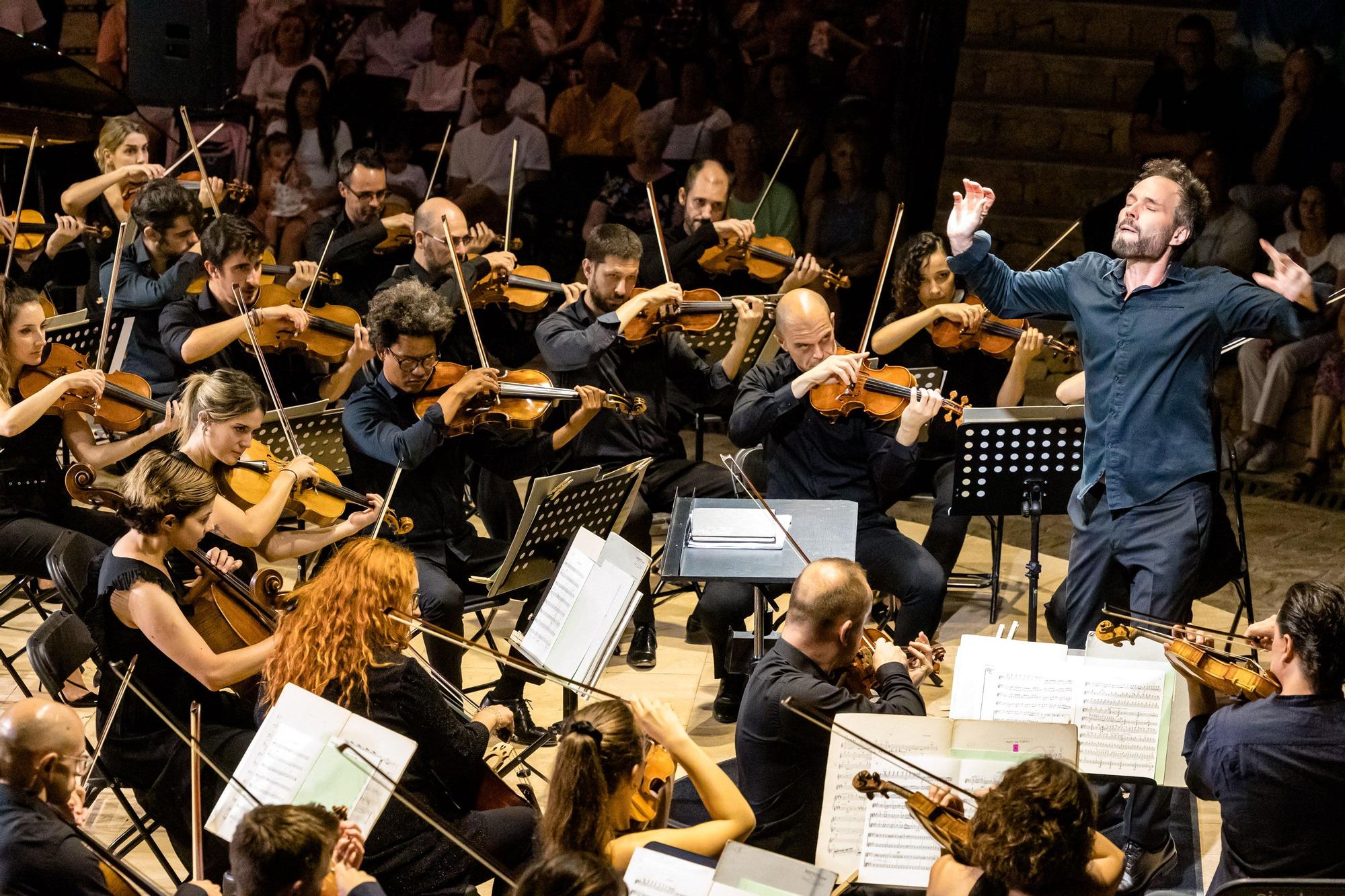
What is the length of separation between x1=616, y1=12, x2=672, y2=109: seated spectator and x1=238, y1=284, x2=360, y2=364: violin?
300cm

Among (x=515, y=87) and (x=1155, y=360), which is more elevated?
(x=515, y=87)

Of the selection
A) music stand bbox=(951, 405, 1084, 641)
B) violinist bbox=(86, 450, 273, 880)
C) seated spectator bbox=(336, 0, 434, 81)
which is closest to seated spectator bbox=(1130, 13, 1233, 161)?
music stand bbox=(951, 405, 1084, 641)

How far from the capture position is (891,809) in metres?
2.98

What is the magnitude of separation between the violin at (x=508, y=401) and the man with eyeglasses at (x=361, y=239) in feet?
→ 6.30

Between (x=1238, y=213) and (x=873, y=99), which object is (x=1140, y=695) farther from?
(x=873, y=99)

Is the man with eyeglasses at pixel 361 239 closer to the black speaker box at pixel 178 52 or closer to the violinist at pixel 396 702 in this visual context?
the black speaker box at pixel 178 52

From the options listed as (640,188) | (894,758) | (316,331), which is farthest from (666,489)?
(640,188)

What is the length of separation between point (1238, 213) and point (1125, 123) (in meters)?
1.15

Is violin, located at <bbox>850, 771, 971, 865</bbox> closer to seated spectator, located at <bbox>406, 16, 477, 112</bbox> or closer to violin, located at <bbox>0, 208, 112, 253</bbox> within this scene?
violin, located at <bbox>0, 208, 112, 253</bbox>

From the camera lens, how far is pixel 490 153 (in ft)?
27.7

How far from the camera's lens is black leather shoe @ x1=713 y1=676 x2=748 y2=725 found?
191 inches

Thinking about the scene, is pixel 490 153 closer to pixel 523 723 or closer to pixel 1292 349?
pixel 1292 349

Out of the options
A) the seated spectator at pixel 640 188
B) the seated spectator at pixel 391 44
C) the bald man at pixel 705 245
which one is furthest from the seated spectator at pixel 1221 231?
the seated spectator at pixel 391 44

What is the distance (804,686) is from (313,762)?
1035mm
